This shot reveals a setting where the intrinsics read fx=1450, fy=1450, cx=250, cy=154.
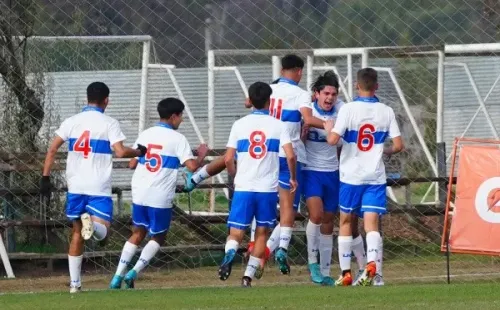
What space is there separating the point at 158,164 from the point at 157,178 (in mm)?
138

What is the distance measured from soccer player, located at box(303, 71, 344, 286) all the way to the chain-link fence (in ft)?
7.65

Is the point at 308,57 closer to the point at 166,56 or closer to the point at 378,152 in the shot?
the point at 166,56

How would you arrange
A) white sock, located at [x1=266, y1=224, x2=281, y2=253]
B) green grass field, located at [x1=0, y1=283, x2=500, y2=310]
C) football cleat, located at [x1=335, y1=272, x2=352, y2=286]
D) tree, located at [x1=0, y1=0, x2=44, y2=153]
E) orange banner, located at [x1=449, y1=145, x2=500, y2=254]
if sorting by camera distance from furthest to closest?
1. tree, located at [x1=0, y1=0, x2=44, y2=153]
2. orange banner, located at [x1=449, y1=145, x2=500, y2=254]
3. white sock, located at [x1=266, y1=224, x2=281, y2=253]
4. football cleat, located at [x1=335, y1=272, x2=352, y2=286]
5. green grass field, located at [x1=0, y1=283, x2=500, y2=310]

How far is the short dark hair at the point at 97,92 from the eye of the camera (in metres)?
13.7

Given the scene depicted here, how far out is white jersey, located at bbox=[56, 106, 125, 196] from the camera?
1363 cm

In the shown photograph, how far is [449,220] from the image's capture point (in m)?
16.7

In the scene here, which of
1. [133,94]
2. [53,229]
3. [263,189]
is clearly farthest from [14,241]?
[263,189]

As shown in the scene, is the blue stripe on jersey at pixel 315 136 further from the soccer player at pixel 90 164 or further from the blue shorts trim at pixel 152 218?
the soccer player at pixel 90 164

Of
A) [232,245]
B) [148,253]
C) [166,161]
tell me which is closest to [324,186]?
[232,245]

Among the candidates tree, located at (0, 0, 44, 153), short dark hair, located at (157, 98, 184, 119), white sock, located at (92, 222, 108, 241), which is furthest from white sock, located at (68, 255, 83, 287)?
tree, located at (0, 0, 44, 153)

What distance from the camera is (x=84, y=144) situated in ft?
A: 44.8

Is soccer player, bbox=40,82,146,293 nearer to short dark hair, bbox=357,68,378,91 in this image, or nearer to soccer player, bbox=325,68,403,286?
soccer player, bbox=325,68,403,286

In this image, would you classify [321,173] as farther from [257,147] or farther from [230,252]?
[230,252]

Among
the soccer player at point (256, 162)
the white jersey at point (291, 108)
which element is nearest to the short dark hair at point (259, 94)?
the soccer player at point (256, 162)
